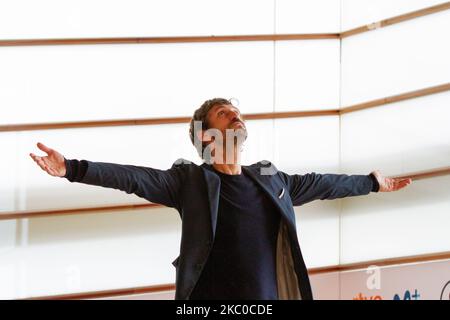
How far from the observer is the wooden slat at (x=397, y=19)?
310 centimetres

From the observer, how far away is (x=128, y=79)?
9.82ft

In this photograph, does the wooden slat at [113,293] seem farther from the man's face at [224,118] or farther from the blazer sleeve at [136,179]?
the man's face at [224,118]

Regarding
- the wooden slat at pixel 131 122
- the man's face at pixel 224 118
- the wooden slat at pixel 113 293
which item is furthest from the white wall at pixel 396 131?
the man's face at pixel 224 118

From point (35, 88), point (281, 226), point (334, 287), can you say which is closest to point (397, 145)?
point (334, 287)

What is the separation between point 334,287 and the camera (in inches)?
124

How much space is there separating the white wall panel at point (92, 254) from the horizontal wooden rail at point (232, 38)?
589 millimetres

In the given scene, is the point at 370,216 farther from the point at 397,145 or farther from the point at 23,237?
the point at 23,237

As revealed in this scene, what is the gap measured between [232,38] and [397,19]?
63 cm

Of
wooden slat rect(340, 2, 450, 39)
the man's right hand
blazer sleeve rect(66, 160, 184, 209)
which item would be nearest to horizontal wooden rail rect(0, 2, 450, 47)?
wooden slat rect(340, 2, 450, 39)

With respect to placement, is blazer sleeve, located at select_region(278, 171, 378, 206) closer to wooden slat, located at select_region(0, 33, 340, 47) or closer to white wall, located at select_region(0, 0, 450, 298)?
white wall, located at select_region(0, 0, 450, 298)

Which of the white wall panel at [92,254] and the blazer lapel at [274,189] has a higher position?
the blazer lapel at [274,189]

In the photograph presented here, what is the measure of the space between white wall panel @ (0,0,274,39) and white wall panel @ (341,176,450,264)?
2.50 feet

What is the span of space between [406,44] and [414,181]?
1.65 feet

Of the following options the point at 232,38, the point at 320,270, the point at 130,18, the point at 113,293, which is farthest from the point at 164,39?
the point at 320,270
